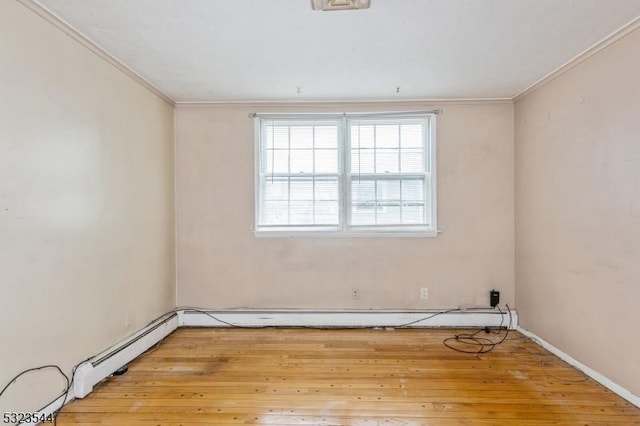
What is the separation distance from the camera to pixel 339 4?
6.02 ft

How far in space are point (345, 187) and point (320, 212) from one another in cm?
38

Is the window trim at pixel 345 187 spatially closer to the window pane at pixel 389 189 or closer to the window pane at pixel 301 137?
the window pane at pixel 301 137

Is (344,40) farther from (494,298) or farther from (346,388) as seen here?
(494,298)

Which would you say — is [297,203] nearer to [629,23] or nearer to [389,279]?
[389,279]

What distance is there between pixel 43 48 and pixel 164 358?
238 cm

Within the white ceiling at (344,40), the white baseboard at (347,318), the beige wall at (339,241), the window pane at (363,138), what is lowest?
the white baseboard at (347,318)

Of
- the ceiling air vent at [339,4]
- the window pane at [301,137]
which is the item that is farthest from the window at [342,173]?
the ceiling air vent at [339,4]

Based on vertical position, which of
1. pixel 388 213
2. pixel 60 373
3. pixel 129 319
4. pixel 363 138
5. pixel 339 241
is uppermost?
pixel 363 138

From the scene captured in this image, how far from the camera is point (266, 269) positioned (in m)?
3.59

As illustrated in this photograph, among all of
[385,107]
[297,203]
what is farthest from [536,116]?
[297,203]

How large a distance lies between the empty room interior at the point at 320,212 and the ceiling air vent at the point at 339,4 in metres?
0.02

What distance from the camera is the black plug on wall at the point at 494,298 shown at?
345cm

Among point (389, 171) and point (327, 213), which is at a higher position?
point (389, 171)

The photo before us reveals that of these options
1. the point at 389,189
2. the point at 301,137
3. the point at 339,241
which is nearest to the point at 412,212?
the point at 389,189
